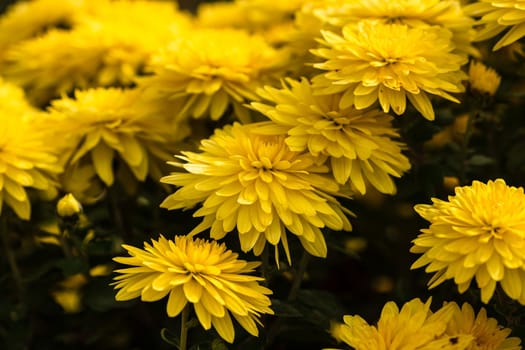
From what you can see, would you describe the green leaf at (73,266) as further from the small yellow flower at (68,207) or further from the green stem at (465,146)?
the green stem at (465,146)

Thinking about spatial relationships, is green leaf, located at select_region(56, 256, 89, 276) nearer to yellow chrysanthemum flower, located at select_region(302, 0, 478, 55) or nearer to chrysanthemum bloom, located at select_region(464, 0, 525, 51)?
yellow chrysanthemum flower, located at select_region(302, 0, 478, 55)

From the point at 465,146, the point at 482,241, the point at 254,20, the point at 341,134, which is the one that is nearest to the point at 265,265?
the point at 341,134

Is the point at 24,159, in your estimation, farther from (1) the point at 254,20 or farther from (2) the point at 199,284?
(1) the point at 254,20

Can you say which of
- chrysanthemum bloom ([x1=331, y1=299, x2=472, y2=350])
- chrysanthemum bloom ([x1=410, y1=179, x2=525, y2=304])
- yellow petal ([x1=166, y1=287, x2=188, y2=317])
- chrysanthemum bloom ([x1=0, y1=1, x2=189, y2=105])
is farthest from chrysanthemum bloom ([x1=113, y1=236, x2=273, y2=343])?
chrysanthemum bloom ([x1=0, y1=1, x2=189, y2=105])

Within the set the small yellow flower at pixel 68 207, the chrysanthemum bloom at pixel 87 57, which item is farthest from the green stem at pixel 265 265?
the chrysanthemum bloom at pixel 87 57

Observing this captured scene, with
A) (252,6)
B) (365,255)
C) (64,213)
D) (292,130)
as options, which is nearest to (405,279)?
(365,255)

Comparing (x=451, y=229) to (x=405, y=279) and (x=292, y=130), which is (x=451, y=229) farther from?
(x=405, y=279)
